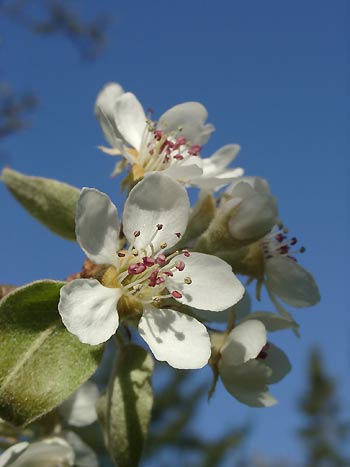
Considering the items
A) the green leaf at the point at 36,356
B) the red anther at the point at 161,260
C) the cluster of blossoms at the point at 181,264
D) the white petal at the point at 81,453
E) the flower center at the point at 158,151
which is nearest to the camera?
the green leaf at the point at 36,356

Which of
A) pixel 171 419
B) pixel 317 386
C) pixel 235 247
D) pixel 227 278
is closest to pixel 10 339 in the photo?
pixel 227 278

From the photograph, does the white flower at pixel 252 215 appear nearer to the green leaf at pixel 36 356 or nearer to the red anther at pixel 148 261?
the red anther at pixel 148 261

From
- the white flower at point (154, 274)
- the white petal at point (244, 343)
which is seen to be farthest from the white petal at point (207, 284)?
the white petal at point (244, 343)

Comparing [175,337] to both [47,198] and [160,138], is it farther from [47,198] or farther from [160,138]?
[160,138]

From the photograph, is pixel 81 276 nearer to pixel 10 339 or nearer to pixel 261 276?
pixel 10 339

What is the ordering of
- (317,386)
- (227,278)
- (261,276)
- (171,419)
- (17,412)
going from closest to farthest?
1. (17,412)
2. (227,278)
3. (261,276)
4. (171,419)
5. (317,386)

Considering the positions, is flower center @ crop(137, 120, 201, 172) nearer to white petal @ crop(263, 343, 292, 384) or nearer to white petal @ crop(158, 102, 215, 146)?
white petal @ crop(158, 102, 215, 146)

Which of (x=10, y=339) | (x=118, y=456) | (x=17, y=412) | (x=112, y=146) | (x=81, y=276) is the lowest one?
(x=118, y=456)
